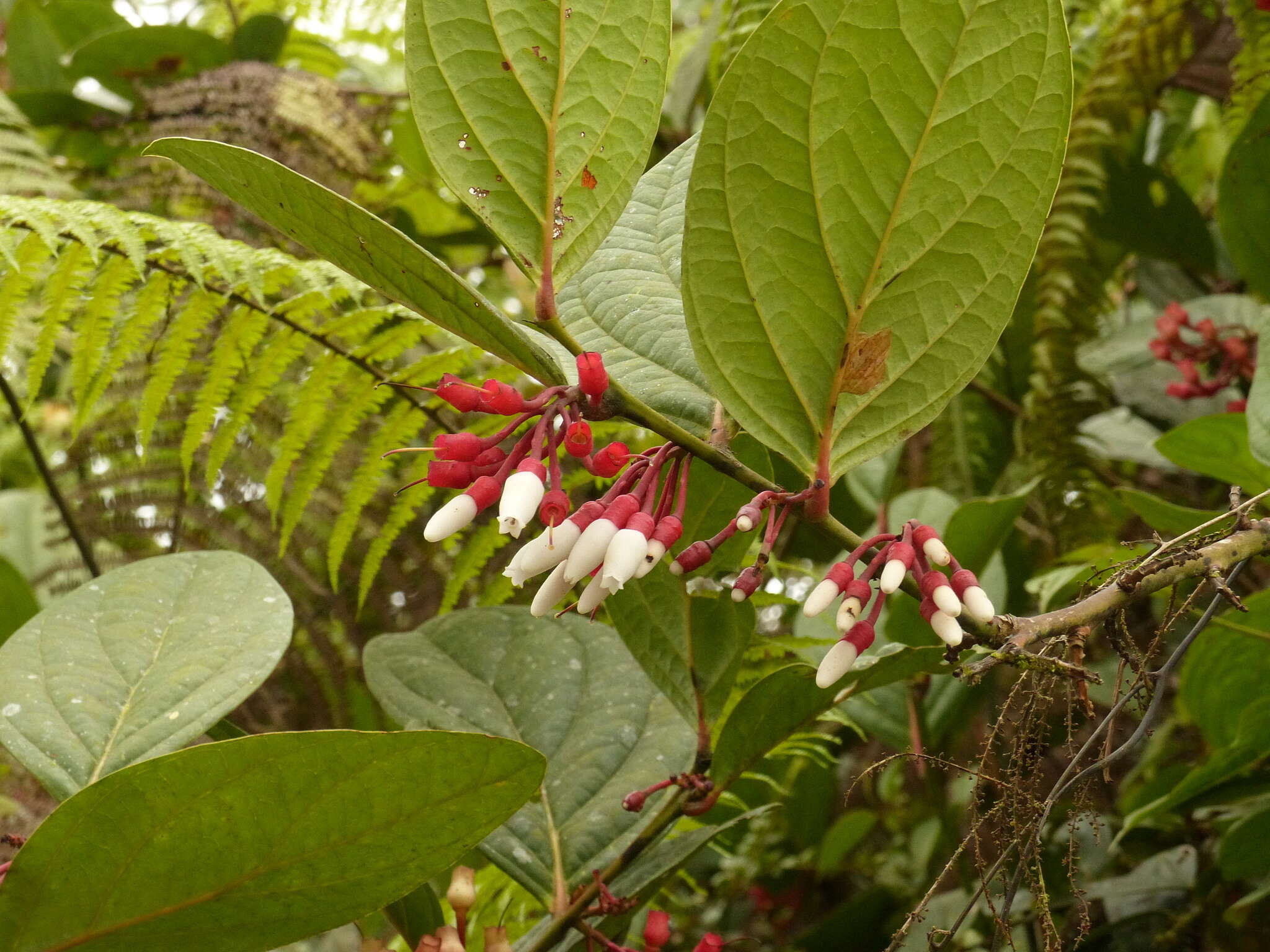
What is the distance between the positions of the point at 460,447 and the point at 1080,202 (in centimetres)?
141

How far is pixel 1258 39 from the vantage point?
5.13 feet

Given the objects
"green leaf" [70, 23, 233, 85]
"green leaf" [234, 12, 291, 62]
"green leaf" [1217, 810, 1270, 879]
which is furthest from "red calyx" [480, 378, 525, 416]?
"green leaf" [234, 12, 291, 62]

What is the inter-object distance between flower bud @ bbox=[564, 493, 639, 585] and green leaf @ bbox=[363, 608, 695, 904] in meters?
0.35

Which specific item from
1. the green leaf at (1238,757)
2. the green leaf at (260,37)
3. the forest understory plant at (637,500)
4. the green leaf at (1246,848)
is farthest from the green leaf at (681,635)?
the green leaf at (260,37)

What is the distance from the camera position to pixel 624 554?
1.94ft

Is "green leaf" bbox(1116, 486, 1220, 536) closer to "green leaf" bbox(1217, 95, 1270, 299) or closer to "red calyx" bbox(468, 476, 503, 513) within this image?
"green leaf" bbox(1217, 95, 1270, 299)

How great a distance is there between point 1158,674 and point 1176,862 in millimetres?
1077

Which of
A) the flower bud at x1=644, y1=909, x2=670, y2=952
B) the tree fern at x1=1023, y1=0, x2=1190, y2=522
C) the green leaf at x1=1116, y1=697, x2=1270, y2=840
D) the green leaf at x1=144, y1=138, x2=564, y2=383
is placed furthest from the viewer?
the tree fern at x1=1023, y1=0, x2=1190, y2=522

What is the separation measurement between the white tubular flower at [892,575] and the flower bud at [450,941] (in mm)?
406

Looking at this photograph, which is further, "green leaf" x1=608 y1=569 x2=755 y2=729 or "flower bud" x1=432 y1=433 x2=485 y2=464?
"green leaf" x1=608 y1=569 x2=755 y2=729

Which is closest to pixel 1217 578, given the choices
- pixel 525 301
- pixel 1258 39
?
pixel 1258 39

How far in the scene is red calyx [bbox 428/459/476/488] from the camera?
64 cm

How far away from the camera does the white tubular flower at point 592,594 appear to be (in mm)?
623

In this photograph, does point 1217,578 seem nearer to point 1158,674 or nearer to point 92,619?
point 1158,674
